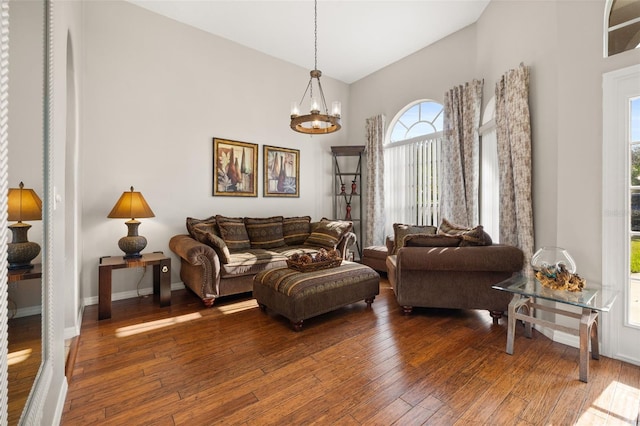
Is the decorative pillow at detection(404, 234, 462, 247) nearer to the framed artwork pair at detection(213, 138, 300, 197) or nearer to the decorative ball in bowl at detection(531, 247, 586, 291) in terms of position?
the decorative ball in bowl at detection(531, 247, 586, 291)

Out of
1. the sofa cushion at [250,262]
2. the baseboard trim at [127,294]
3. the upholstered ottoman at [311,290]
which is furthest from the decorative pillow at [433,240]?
the baseboard trim at [127,294]

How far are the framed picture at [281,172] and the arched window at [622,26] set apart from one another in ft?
13.4

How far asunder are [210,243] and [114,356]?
1515mm

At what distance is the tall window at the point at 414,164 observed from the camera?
15.8ft

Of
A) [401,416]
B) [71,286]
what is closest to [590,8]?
[401,416]

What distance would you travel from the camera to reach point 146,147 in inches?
152

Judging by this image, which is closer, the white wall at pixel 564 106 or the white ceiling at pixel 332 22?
the white wall at pixel 564 106

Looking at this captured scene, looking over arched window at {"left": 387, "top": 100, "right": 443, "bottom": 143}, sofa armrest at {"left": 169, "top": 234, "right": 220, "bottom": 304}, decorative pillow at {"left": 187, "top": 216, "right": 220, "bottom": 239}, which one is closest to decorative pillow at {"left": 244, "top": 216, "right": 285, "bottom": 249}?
decorative pillow at {"left": 187, "top": 216, "right": 220, "bottom": 239}

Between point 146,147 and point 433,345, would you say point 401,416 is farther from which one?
point 146,147

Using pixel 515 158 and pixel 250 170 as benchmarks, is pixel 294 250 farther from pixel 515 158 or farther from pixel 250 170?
pixel 515 158

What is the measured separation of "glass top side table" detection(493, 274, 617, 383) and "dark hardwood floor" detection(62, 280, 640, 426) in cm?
17

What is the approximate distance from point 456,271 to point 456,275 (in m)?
0.04

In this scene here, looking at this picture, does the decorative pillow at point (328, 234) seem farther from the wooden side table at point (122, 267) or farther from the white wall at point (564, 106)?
the white wall at point (564, 106)

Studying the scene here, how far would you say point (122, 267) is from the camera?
124 inches
